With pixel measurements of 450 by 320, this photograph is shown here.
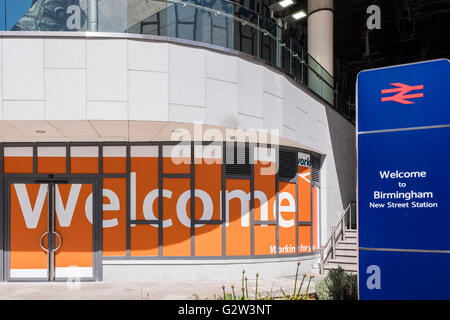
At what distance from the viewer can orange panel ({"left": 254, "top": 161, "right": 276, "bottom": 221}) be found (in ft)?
40.3

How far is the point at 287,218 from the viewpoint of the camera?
12906 mm

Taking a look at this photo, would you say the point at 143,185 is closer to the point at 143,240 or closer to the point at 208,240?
the point at 143,240

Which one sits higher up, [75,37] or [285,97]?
[75,37]

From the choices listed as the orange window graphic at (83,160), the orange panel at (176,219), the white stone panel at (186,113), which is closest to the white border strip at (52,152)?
the orange window graphic at (83,160)

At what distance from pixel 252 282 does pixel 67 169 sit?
568cm

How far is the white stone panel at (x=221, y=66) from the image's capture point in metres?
10.2

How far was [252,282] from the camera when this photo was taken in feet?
37.1

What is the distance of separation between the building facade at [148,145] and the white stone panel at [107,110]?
22mm

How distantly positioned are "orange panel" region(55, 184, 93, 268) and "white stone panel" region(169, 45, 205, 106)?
3.80 meters

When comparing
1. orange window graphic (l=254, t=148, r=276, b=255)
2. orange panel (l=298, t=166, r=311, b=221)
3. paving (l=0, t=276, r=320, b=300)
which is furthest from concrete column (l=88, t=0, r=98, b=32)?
orange panel (l=298, t=166, r=311, b=221)

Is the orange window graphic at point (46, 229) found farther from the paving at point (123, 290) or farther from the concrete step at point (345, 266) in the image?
the concrete step at point (345, 266)

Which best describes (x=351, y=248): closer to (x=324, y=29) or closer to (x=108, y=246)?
(x=108, y=246)

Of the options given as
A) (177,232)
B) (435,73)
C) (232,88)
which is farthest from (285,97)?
Result: (435,73)

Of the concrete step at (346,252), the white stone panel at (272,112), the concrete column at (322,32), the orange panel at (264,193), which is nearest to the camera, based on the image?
the white stone panel at (272,112)
